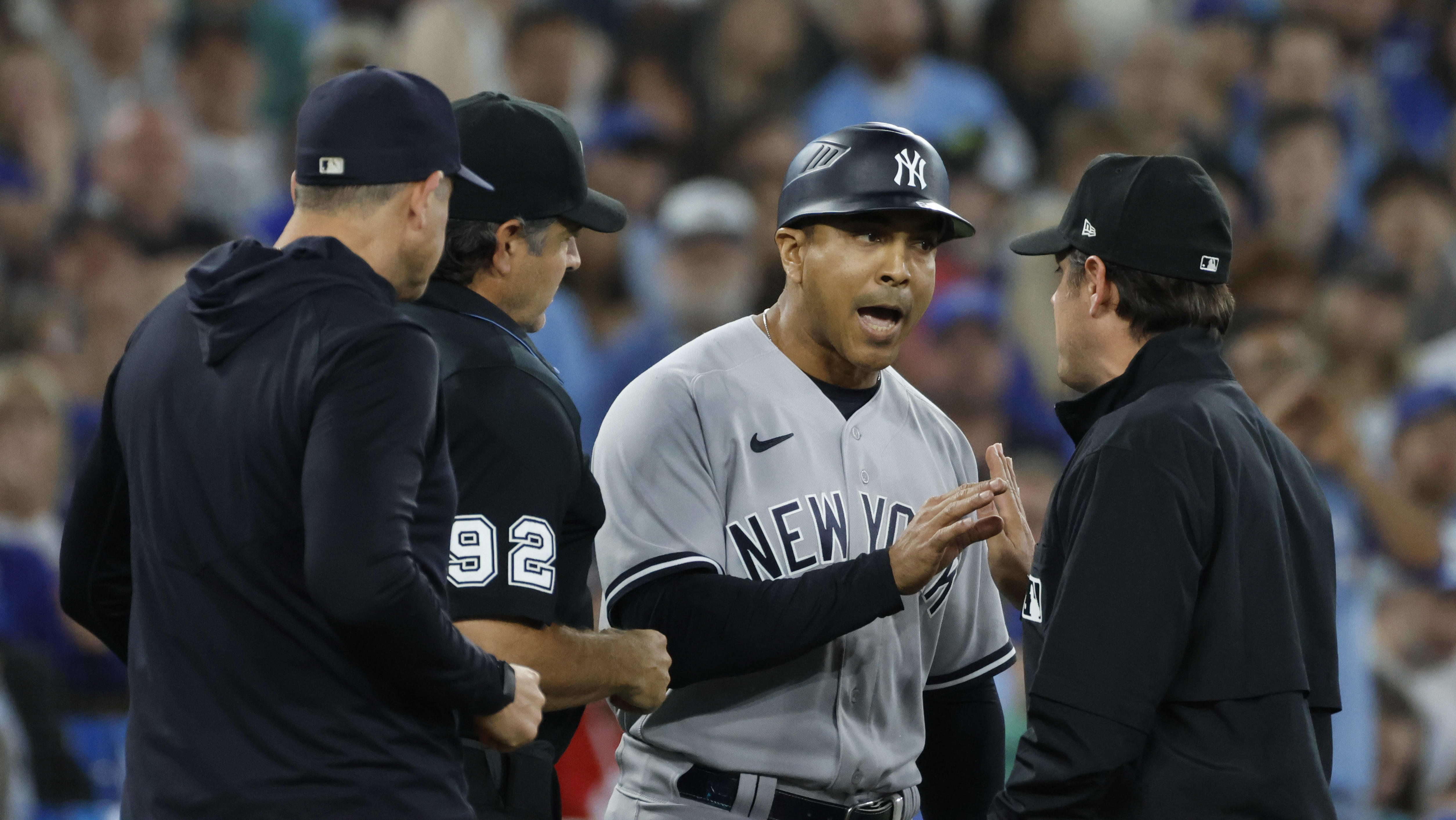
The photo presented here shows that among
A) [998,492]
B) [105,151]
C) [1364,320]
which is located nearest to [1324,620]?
[998,492]

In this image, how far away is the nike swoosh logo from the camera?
278 cm

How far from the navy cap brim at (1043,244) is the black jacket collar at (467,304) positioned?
903mm

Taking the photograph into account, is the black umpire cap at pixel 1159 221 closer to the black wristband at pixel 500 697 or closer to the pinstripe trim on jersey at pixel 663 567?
the pinstripe trim on jersey at pixel 663 567

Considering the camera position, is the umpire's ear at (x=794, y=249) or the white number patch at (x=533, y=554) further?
the umpire's ear at (x=794, y=249)

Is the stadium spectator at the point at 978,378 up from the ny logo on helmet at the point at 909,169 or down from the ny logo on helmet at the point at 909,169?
down

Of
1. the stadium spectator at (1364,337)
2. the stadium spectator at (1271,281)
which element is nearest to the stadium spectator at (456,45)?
the stadium spectator at (1271,281)

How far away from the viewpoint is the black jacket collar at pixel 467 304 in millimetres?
2430

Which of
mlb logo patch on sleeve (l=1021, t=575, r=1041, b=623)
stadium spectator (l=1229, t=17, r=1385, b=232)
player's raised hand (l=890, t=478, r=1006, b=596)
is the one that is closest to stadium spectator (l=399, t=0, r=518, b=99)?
stadium spectator (l=1229, t=17, r=1385, b=232)

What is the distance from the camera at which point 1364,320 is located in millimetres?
Result: 7094

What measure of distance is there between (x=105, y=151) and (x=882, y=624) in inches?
212

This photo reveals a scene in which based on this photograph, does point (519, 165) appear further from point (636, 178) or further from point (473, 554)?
point (636, 178)

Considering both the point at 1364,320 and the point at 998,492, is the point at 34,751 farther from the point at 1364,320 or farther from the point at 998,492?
the point at 1364,320

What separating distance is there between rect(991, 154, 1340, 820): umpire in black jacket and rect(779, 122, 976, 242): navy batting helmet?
1.78ft

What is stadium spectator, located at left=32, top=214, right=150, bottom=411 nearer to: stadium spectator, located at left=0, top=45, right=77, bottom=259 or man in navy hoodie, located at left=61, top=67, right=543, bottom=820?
stadium spectator, located at left=0, top=45, right=77, bottom=259
